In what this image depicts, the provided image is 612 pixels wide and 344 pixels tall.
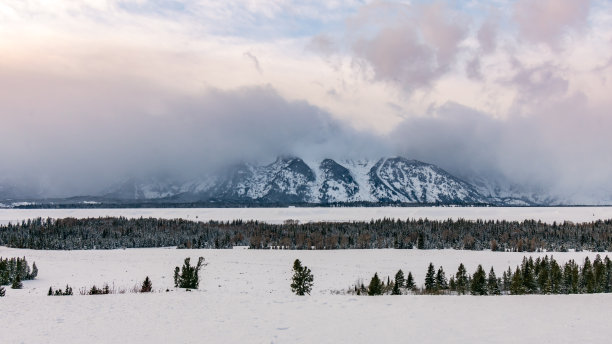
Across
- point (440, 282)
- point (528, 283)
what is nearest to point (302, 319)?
point (440, 282)

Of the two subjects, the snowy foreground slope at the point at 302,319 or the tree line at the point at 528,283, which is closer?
the snowy foreground slope at the point at 302,319

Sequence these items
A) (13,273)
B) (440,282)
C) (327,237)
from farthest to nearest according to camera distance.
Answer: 1. (327,237)
2. (13,273)
3. (440,282)

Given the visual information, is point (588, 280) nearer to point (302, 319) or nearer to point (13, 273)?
point (302, 319)

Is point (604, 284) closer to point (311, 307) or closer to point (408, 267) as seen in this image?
point (408, 267)

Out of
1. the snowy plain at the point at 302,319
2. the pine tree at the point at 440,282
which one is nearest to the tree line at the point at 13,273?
the snowy plain at the point at 302,319

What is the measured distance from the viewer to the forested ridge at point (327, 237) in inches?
5128

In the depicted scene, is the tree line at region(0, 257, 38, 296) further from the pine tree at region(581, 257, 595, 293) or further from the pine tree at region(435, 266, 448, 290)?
the pine tree at region(581, 257, 595, 293)

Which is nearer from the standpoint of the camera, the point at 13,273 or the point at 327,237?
the point at 13,273

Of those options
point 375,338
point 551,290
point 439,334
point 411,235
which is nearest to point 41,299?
point 375,338

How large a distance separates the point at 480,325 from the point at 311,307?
29.3ft

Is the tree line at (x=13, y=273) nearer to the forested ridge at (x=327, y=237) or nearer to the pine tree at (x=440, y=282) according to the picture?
the pine tree at (x=440, y=282)

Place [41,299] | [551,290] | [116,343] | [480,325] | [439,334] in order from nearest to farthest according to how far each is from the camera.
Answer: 1. [116,343]
2. [439,334]
3. [480,325]
4. [41,299]
5. [551,290]

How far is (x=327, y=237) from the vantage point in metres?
146

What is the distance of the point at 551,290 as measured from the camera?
4994 centimetres
